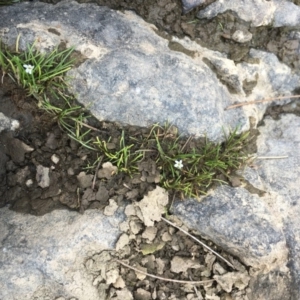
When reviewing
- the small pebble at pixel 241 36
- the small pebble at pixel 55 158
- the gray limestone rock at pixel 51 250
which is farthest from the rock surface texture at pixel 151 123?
the small pebble at pixel 55 158

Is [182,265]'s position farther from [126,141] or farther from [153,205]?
[126,141]

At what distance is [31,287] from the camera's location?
2.95 m

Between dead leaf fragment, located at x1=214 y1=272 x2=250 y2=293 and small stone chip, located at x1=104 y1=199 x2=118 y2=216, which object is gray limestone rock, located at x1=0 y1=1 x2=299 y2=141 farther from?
dead leaf fragment, located at x1=214 y1=272 x2=250 y2=293

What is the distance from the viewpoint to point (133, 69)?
3.26m

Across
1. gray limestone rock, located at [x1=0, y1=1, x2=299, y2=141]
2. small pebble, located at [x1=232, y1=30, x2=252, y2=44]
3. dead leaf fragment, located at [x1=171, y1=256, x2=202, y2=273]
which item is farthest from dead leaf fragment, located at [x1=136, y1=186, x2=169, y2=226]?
small pebble, located at [x1=232, y1=30, x2=252, y2=44]

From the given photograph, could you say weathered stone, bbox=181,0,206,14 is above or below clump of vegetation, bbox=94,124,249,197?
above

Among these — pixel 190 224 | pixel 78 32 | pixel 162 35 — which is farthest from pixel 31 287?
pixel 162 35

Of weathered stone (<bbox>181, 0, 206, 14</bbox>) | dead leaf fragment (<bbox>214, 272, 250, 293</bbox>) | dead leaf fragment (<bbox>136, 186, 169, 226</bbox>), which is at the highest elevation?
weathered stone (<bbox>181, 0, 206, 14</bbox>)

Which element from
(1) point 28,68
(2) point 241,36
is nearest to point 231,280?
(2) point 241,36

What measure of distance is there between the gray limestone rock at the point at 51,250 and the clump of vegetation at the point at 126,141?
44 cm

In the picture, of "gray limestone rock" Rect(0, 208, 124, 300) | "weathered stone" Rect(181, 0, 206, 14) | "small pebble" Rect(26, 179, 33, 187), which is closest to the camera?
"gray limestone rock" Rect(0, 208, 124, 300)

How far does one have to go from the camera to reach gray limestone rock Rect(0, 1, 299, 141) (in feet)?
10.6

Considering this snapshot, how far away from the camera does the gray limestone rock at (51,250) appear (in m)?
2.95

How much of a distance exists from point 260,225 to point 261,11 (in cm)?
169
